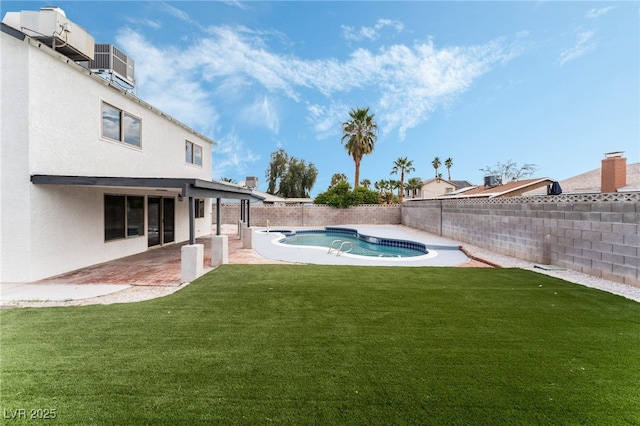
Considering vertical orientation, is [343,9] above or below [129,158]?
above

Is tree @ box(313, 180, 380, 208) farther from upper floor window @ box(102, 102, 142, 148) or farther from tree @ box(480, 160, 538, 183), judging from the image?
tree @ box(480, 160, 538, 183)

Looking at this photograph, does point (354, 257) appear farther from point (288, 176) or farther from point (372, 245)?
point (288, 176)

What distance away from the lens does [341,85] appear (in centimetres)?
2939

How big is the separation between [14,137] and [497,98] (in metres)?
29.4

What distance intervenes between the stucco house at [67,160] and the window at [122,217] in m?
0.04

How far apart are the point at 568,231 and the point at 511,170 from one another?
145ft

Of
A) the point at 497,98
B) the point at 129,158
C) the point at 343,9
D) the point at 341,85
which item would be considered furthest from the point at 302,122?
the point at 129,158

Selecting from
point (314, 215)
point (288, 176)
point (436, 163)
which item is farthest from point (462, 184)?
point (314, 215)

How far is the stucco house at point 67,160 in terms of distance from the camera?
22.1 ft

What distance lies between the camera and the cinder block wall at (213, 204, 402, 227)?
25766 mm

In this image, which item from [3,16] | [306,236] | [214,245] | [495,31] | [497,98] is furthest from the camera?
[497,98]

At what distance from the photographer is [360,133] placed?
2948cm

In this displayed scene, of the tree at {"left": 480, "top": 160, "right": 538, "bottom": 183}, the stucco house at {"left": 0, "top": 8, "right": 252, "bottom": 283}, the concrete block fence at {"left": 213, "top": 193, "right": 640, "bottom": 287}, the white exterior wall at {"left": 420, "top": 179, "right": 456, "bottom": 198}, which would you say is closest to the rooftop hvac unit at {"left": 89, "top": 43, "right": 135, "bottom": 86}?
the stucco house at {"left": 0, "top": 8, "right": 252, "bottom": 283}

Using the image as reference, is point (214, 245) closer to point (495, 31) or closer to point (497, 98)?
point (495, 31)
